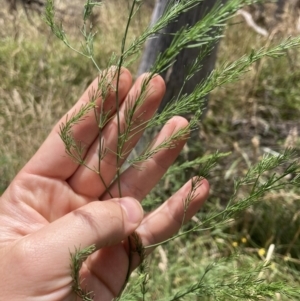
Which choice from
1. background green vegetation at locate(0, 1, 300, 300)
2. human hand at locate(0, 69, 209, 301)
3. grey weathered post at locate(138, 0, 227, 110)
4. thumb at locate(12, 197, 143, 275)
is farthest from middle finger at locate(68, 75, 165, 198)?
grey weathered post at locate(138, 0, 227, 110)

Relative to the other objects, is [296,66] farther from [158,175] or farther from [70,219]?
[70,219]

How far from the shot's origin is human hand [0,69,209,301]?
1.06 metres

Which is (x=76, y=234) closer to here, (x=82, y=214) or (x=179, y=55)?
(x=82, y=214)

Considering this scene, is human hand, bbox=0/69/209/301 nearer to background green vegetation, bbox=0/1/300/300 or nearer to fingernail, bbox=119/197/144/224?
fingernail, bbox=119/197/144/224

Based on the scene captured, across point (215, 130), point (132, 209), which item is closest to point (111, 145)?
point (132, 209)

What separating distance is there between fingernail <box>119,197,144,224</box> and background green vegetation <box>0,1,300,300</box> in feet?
0.82

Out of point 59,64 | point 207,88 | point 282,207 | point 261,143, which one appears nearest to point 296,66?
point 261,143

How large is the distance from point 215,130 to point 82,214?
1.86 meters

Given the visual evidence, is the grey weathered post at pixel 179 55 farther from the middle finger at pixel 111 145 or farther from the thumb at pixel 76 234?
the thumb at pixel 76 234

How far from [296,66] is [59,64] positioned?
1.77 m

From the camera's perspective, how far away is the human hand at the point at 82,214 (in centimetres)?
106

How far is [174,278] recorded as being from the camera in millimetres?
1964

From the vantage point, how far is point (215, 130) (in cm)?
285

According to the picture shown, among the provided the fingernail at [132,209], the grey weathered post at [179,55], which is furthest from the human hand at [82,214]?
the grey weathered post at [179,55]
